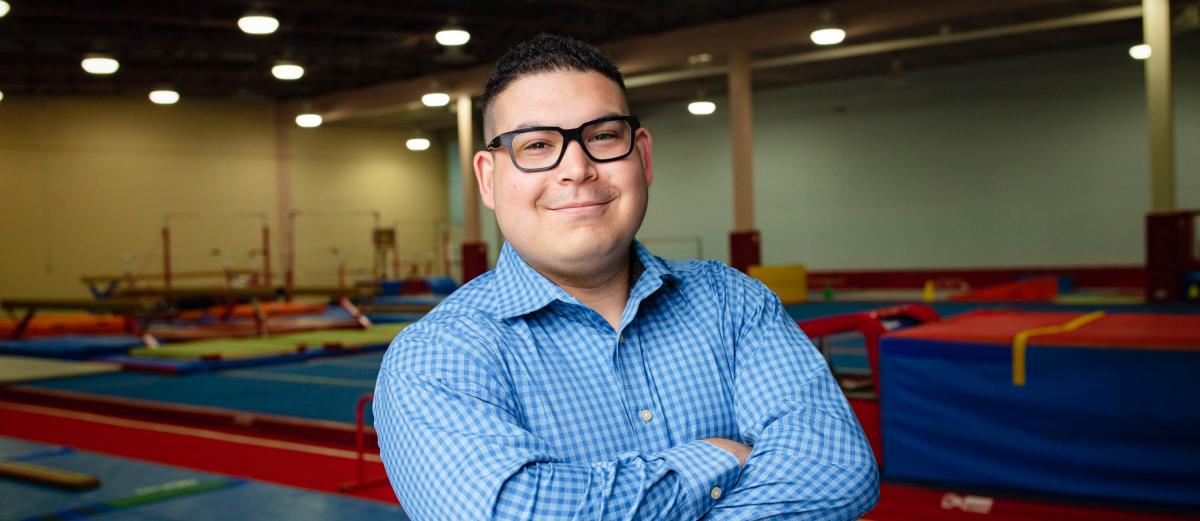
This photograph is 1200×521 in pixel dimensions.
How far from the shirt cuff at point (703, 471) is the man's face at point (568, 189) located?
35cm

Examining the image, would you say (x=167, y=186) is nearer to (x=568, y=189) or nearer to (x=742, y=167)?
(x=742, y=167)

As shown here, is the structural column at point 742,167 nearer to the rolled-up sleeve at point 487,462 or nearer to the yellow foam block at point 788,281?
the yellow foam block at point 788,281

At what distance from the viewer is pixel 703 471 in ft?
5.12

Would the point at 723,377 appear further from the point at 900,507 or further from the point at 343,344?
the point at 343,344

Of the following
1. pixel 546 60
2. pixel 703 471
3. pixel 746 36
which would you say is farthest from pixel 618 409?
pixel 746 36

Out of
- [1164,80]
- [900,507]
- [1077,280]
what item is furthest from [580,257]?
[1077,280]

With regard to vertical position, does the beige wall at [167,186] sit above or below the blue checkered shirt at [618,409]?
above

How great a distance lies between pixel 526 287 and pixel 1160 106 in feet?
52.0

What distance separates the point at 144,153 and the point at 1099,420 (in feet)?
75.5

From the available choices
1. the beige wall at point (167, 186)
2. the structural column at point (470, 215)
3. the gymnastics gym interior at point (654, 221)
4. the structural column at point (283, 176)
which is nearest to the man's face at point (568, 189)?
the gymnastics gym interior at point (654, 221)

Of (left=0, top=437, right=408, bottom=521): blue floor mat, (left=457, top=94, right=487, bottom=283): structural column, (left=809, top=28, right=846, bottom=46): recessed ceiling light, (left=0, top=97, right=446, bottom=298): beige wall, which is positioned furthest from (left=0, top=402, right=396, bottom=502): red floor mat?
(left=0, top=97, right=446, bottom=298): beige wall

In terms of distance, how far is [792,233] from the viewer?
24141mm

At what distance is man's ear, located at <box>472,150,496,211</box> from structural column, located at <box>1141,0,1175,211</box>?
1541 cm

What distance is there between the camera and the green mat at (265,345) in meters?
12.0
